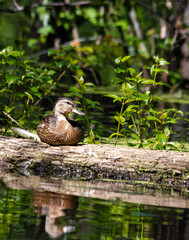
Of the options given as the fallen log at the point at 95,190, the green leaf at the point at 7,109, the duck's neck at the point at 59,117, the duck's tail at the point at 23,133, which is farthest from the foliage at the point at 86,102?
the fallen log at the point at 95,190

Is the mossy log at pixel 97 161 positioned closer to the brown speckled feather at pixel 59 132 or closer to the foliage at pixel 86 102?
the brown speckled feather at pixel 59 132

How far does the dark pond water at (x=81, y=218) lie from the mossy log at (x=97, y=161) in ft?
3.33

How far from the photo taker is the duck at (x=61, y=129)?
592 centimetres

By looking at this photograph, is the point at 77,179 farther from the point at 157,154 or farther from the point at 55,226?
the point at 55,226

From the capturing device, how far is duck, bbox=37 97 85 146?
19.4 ft

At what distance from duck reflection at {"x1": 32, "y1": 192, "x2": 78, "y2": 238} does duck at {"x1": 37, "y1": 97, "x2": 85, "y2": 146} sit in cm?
131

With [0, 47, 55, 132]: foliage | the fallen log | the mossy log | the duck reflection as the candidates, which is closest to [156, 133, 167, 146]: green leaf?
the mossy log

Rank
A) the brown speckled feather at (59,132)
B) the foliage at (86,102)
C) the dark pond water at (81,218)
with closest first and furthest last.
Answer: the dark pond water at (81,218), the brown speckled feather at (59,132), the foliage at (86,102)

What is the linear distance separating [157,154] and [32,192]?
159 centimetres

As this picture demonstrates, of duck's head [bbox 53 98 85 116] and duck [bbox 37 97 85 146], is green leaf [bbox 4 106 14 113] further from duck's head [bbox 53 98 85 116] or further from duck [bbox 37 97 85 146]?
duck's head [bbox 53 98 85 116]

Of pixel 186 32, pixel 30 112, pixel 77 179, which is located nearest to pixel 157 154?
pixel 77 179

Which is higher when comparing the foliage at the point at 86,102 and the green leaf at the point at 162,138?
the foliage at the point at 86,102

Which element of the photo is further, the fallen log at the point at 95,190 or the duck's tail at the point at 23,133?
the duck's tail at the point at 23,133

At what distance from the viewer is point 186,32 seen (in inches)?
586
